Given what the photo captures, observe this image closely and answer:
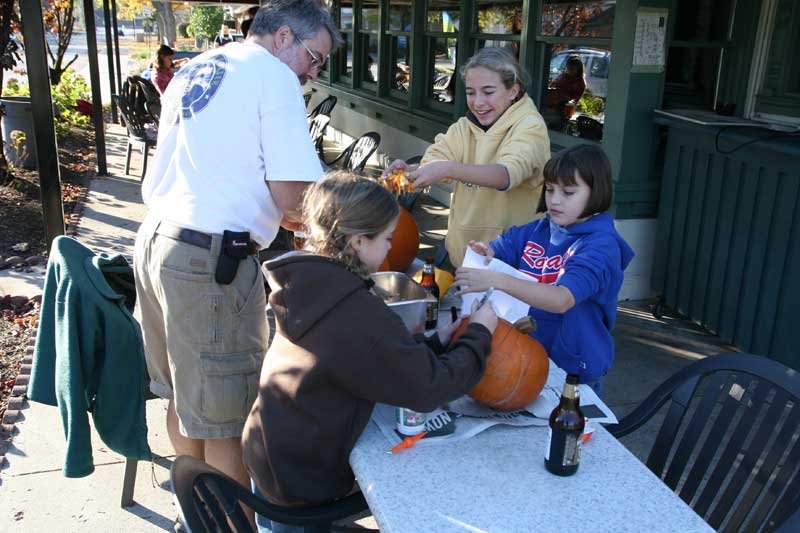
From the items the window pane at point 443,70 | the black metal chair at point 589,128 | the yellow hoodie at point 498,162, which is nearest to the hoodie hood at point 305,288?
the yellow hoodie at point 498,162

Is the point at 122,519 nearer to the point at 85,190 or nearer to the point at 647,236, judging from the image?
the point at 647,236

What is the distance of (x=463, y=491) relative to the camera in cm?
165

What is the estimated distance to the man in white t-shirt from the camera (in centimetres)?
220

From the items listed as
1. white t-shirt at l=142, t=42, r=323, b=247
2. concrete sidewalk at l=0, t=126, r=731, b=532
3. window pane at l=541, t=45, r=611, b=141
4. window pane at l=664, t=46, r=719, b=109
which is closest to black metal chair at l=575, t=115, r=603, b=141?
window pane at l=541, t=45, r=611, b=141

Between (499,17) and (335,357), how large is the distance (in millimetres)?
5719

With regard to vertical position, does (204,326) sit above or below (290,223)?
below

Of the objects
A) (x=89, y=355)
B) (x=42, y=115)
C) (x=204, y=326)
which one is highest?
(x=42, y=115)

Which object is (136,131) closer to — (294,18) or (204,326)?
(294,18)

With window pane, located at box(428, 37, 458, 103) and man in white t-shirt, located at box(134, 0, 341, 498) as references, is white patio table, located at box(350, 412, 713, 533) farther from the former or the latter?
window pane, located at box(428, 37, 458, 103)

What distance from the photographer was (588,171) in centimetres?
222

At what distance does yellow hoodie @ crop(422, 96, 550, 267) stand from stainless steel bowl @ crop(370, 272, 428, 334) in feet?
1.64

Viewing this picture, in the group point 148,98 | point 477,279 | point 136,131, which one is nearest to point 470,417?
point 477,279

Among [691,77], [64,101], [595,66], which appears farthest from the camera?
[64,101]

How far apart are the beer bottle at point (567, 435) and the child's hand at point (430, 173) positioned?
1.20 metres
